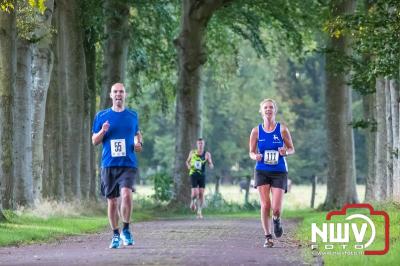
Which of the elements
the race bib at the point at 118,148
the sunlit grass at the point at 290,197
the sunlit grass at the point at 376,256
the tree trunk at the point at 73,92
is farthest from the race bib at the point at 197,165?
the race bib at the point at 118,148

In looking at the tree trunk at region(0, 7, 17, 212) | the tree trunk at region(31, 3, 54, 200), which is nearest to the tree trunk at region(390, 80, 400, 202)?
the tree trunk at region(31, 3, 54, 200)

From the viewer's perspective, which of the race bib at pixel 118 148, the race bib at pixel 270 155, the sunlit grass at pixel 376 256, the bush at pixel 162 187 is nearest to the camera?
the sunlit grass at pixel 376 256

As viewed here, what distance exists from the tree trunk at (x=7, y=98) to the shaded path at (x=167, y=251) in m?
3.00

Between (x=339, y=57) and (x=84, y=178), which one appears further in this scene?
(x=84, y=178)

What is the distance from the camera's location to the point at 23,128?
23422 millimetres

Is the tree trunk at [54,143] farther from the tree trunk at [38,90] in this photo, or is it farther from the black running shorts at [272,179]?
the black running shorts at [272,179]

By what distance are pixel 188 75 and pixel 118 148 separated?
21.8 m

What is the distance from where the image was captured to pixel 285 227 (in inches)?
936

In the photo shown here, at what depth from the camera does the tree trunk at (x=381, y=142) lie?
30672 mm

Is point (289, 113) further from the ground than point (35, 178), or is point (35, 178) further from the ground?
point (289, 113)

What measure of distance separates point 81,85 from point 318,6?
1084 cm

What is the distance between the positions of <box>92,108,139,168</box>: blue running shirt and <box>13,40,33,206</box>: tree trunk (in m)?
7.34

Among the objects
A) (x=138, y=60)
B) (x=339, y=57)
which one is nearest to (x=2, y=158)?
(x=339, y=57)

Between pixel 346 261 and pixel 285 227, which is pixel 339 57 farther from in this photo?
pixel 346 261
